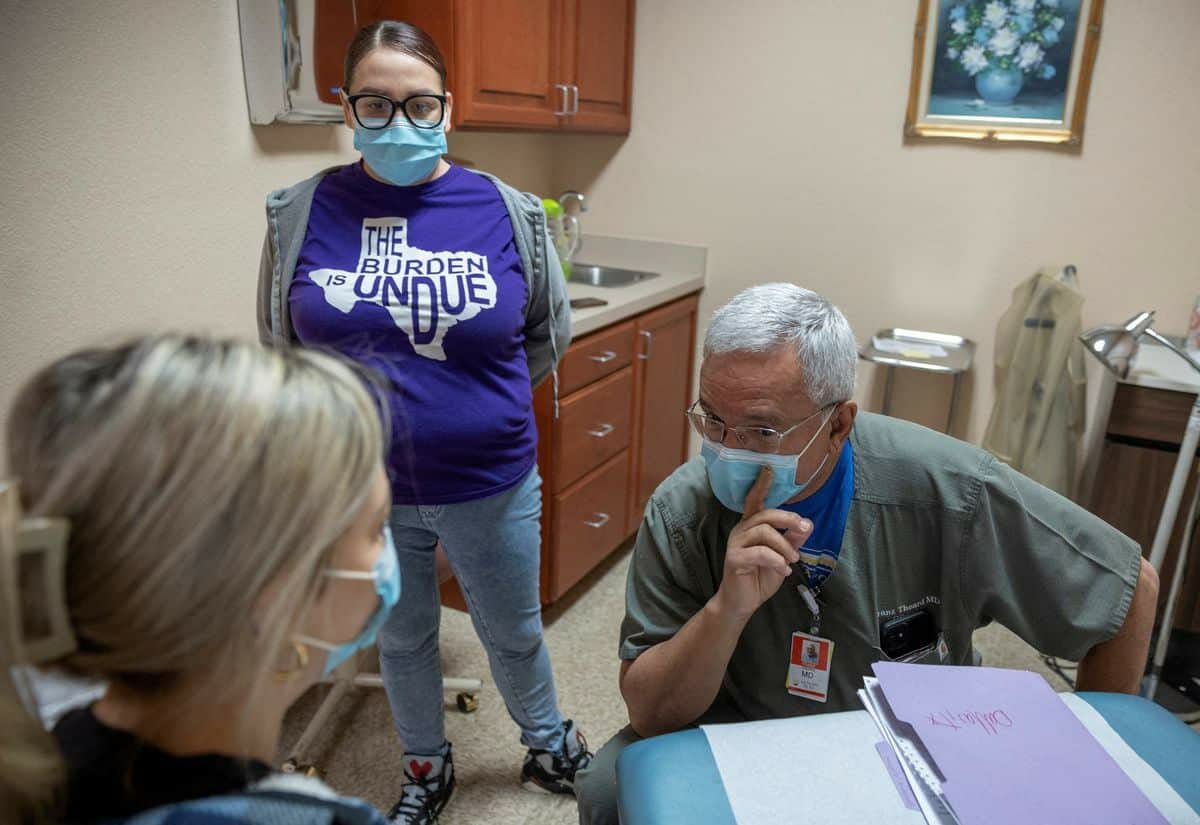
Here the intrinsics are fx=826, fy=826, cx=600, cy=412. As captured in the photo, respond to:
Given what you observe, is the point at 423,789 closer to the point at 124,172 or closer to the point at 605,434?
the point at 605,434

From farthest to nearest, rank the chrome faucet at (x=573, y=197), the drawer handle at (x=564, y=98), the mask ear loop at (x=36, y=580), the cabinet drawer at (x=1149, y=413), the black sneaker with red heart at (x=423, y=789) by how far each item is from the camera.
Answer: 1. the chrome faucet at (x=573, y=197)
2. the drawer handle at (x=564, y=98)
3. the cabinet drawer at (x=1149, y=413)
4. the black sneaker with red heart at (x=423, y=789)
5. the mask ear loop at (x=36, y=580)

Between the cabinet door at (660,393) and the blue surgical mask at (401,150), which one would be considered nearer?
the blue surgical mask at (401,150)

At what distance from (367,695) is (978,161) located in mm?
2343

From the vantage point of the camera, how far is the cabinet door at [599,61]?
2.54 m

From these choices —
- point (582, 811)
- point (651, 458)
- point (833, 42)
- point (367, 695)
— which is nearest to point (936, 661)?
point (582, 811)

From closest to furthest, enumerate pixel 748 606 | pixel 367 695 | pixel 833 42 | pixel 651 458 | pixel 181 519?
pixel 181 519
pixel 748 606
pixel 367 695
pixel 833 42
pixel 651 458

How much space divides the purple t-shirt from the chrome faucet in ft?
4.94

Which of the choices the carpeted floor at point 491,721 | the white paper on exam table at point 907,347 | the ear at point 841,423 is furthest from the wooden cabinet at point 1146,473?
the ear at point 841,423

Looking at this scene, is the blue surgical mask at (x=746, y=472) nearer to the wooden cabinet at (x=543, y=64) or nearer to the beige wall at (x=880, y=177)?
the wooden cabinet at (x=543, y=64)

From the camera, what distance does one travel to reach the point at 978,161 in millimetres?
2539

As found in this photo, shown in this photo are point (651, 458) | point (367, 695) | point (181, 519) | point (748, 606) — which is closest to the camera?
point (181, 519)

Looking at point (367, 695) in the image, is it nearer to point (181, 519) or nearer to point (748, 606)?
point (748, 606)

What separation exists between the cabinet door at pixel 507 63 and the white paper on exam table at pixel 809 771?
177 cm

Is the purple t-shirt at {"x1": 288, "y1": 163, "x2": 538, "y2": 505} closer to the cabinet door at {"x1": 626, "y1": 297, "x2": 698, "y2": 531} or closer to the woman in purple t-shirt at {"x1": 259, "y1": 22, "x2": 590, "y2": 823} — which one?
the woman in purple t-shirt at {"x1": 259, "y1": 22, "x2": 590, "y2": 823}
